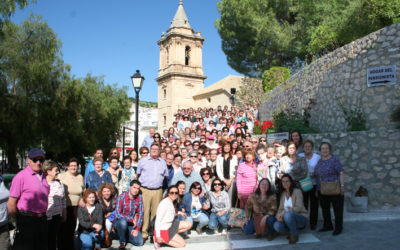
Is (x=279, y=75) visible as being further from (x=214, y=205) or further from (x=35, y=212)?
(x=35, y=212)

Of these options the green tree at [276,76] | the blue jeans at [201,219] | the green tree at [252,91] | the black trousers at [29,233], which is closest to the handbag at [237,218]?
the blue jeans at [201,219]

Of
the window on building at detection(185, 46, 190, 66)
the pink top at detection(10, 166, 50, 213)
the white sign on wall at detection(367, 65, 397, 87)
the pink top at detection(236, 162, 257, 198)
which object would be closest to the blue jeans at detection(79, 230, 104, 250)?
the pink top at detection(10, 166, 50, 213)

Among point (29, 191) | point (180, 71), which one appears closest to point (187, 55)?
point (180, 71)

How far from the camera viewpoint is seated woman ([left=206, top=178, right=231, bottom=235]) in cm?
600

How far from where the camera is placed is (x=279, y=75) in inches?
650

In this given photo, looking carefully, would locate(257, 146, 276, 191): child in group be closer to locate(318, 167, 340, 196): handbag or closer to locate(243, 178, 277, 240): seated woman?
locate(243, 178, 277, 240): seated woman

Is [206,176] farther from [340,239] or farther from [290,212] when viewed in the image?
[340,239]

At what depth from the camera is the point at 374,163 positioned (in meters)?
7.18

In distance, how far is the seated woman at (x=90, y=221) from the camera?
204 inches

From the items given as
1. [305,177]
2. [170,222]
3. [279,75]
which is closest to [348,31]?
[279,75]

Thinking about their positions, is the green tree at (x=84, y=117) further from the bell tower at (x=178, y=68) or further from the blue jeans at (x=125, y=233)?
the bell tower at (x=178, y=68)

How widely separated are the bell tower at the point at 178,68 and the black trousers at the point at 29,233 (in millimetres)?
36553

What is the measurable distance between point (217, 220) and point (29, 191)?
3.48 meters

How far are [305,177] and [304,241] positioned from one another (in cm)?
118
